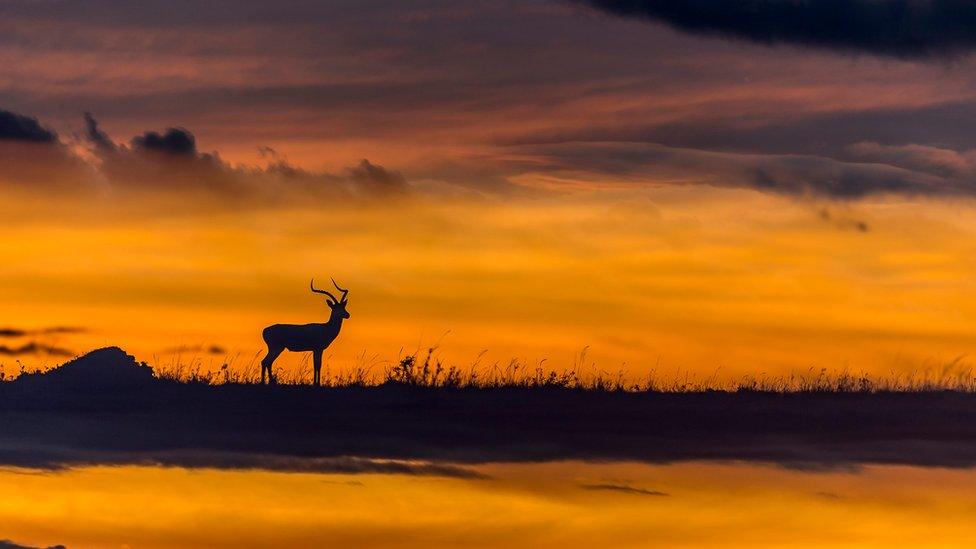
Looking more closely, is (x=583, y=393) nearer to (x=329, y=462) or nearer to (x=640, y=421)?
(x=640, y=421)

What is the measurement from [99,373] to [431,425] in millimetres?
7900

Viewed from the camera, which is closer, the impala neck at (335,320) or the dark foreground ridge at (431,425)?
the dark foreground ridge at (431,425)

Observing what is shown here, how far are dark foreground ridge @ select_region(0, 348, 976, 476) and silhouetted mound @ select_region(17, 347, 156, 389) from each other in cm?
3

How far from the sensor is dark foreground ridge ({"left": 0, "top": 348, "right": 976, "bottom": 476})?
22016 mm

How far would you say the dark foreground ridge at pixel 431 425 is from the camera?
22.0 metres

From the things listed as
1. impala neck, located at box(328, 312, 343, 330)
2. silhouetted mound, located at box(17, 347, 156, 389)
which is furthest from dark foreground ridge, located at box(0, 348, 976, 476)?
impala neck, located at box(328, 312, 343, 330)

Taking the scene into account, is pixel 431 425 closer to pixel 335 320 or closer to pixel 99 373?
pixel 99 373

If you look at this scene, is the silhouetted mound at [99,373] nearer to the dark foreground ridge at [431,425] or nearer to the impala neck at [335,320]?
the dark foreground ridge at [431,425]

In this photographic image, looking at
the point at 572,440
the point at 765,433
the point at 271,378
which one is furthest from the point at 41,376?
the point at 765,433

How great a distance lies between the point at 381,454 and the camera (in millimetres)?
22000

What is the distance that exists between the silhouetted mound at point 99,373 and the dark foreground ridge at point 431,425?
0.03 meters

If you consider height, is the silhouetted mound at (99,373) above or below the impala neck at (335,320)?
below

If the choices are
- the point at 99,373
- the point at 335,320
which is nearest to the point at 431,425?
the point at 99,373

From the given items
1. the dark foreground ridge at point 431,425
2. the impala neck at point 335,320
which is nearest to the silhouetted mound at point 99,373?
the dark foreground ridge at point 431,425
